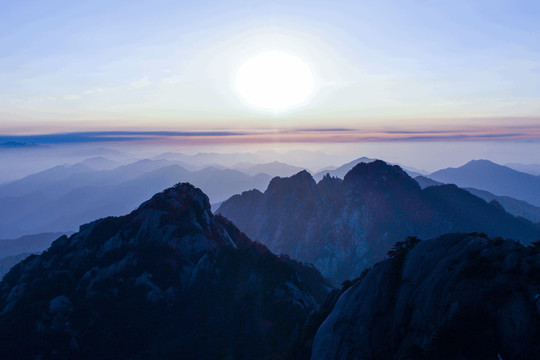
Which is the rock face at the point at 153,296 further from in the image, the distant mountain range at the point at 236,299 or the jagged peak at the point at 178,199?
the jagged peak at the point at 178,199

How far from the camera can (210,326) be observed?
80.5 m

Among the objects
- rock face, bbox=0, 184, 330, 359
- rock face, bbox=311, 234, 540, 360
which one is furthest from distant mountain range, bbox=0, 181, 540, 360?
rock face, bbox=0, 184, 330, 359

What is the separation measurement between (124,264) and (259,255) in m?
38.0

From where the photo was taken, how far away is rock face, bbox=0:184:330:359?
72562mm

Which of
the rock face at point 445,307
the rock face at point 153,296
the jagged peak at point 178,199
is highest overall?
the rock face at point 445,307

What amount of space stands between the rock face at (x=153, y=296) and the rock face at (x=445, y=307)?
111 feet

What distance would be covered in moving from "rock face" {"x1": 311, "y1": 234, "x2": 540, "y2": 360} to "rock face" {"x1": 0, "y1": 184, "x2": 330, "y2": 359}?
111 feet

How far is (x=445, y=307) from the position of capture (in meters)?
32.7

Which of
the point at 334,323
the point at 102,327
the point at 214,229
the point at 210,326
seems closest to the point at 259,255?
the point at 214,229

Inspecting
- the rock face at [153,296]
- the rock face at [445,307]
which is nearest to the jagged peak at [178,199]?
the rock face at [153,296]

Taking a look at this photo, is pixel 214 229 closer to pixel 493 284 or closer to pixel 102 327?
pixel 102 327

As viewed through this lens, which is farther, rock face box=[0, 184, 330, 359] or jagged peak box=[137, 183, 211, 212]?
jagged peak box=[137, 183, 211, 212]

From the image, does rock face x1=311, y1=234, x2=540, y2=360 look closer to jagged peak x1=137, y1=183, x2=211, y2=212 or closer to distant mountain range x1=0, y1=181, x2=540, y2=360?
distant mountain range x1=0, y1=181, x2=540, y2=360

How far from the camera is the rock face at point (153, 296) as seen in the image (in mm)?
72562
